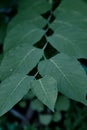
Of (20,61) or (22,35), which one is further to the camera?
(22,35)

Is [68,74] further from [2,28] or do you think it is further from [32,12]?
[2,28]

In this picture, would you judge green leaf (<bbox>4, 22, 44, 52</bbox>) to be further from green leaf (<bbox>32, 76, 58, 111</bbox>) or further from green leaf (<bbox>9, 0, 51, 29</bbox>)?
green leaf (<bbox>32, 76, 58, 111</bbox>)

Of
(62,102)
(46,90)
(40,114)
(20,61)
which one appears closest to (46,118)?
(40,114)

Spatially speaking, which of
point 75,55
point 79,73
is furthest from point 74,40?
point 79,73

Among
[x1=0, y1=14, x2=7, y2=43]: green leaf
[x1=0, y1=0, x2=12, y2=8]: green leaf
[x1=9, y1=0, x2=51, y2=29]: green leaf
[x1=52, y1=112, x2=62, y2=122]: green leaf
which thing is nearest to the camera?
[x1=9, y1=0, x2=51, y2=29]: green leaf

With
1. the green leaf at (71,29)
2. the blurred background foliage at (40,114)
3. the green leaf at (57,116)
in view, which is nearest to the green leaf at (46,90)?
the green leaf at (71,29)

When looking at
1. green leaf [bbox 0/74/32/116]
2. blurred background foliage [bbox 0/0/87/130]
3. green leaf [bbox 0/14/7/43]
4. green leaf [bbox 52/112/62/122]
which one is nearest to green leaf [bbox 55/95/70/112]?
blurred background foliage [bbox 0/0/87/130]

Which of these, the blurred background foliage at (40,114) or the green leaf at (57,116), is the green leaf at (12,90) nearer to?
the blurred background foliage at (40,114)
